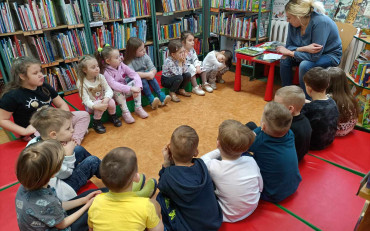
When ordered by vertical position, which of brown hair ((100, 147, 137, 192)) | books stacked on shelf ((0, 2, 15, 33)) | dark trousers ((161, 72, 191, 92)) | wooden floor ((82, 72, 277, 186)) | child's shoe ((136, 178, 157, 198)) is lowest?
wooden floor ((82, 72, 277, 186))

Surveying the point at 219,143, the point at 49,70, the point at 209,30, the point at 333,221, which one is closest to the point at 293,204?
the point at 333,221

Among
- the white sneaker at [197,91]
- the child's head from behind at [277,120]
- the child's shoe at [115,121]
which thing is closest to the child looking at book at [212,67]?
the white sneaker at [197,91]

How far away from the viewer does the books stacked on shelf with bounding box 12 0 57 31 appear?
2.98 m

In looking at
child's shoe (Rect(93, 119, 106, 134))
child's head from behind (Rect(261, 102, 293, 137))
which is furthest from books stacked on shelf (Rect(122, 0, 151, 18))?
child's head from behind (Rect(261, 102, 293, 137))

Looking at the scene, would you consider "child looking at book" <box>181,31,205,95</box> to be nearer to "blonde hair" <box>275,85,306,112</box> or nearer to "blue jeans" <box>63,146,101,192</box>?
"blonde hair" <box>275,85,306,112</box>

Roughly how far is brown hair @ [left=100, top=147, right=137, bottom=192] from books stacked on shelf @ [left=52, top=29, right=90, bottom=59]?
2708 mm

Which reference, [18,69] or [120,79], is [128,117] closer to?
[120,79]

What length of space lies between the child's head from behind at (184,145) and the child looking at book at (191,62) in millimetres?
2299

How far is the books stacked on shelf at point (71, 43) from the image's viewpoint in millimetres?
3336

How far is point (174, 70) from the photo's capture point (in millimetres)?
3373

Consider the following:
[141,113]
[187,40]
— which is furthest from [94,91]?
[187,40]

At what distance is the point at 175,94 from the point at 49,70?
66.2 inches

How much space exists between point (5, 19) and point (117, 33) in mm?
1355

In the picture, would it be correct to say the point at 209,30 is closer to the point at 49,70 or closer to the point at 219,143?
the point at 49,70
